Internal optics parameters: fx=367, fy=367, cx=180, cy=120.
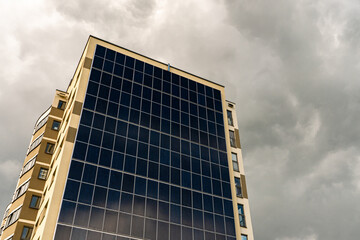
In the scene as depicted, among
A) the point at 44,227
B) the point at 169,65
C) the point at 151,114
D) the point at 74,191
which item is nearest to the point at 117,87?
the point at 151,114

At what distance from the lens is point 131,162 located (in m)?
43.0

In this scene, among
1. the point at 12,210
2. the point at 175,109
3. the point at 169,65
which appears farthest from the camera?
the point at 169,65

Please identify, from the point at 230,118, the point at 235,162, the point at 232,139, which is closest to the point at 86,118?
the point at 235,162

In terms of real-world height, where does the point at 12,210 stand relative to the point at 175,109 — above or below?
below

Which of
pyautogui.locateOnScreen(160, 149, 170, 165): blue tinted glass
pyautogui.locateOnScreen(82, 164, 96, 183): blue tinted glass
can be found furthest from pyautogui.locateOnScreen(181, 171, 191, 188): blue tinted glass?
pyautogui.locateOnScreen(82, 164, 96, 183): blue tinted glass

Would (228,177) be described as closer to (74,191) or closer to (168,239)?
(168,239)

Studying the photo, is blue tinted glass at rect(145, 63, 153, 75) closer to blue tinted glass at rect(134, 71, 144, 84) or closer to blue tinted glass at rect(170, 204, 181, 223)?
blue tinted glass at rect(134, 71, 144, 84)

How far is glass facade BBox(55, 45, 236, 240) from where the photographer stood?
38000 mm

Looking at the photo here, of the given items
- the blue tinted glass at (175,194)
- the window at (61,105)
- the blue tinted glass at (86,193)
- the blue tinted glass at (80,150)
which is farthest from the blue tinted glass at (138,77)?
the blue tinted glass at (86,193)

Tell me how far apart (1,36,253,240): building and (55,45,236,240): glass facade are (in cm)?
12

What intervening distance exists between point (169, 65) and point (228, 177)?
1930 centimetres

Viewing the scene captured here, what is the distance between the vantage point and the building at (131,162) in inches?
1500

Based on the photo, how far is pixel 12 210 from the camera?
4806cm

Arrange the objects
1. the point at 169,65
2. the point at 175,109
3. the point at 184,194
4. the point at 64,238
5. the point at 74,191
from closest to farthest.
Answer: the point at 64,238 → the point at 74,191 → the point at 184,194 → the point at 175,109 → the point at 169,65
